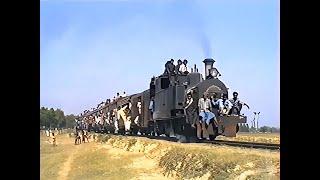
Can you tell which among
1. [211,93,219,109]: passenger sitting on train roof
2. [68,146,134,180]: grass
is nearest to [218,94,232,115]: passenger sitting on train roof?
Result: [211,93,219,109]: passenger sitting on train roof

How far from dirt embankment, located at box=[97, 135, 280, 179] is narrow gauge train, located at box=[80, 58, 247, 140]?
26 centimetres

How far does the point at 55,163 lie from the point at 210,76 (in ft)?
5.64

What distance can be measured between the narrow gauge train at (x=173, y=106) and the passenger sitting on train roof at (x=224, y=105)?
0.20 ft

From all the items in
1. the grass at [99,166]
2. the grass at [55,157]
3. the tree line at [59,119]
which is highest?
the tree line at [59,119]

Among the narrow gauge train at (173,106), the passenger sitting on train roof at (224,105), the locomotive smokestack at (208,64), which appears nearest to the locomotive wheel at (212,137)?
the narrow gauge train at (173,106)

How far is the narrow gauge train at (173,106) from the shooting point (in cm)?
404

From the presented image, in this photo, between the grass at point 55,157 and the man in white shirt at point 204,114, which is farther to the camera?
the man in white shirt at point 204,114

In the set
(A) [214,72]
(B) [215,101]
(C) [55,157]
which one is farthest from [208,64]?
(C) [55,157]

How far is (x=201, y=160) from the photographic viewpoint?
12.9 ft

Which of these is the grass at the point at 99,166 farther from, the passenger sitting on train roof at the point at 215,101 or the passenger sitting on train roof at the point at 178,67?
the passenger sitting on train roof at the point at 215,101

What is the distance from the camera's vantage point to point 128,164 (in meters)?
3.92

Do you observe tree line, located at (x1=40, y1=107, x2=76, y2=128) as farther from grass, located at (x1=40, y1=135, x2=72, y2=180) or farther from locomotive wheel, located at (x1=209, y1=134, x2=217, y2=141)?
locomotive wheel, located at (x1=209, y1=134, x2=217, y2=141)
